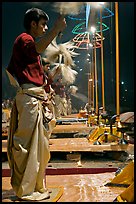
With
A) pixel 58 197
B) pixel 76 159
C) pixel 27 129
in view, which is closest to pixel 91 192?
pixel 58 197

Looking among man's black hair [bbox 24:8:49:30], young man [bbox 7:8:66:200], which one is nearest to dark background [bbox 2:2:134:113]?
man's black hair [bbox 24:8:49:30]

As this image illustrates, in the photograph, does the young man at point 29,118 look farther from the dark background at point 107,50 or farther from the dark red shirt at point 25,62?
the dark background at point 107,50

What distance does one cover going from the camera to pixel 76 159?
12.4 feet

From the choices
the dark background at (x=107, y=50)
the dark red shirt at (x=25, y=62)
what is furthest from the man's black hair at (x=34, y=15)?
the dark background at (x=107, y=50)

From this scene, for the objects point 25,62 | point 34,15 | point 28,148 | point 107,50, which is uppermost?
point 107,50

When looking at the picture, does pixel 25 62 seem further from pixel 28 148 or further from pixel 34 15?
pixel 28 148

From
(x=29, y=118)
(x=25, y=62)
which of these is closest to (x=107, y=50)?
(x=25, y=62)

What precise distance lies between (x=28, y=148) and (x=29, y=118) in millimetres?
189

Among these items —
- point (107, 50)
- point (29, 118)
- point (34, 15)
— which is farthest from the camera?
point (107, 50)

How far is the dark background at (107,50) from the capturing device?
10.5 feet

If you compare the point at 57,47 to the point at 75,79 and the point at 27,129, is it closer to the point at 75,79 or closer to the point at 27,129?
A: the point at 27,129

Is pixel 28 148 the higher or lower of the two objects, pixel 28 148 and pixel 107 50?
the lower

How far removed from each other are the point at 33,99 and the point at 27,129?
195 millimetres

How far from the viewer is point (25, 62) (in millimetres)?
2002
